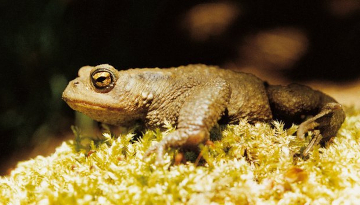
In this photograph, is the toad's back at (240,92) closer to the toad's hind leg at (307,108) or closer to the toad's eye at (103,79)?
the toad's hind leg at (307,108)

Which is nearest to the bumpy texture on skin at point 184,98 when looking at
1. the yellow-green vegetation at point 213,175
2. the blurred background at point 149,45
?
the yellow-green vegetation at point 213,175

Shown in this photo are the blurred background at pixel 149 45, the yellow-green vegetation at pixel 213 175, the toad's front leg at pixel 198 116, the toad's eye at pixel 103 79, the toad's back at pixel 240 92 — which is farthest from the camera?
the blurred background at pixel 149 45

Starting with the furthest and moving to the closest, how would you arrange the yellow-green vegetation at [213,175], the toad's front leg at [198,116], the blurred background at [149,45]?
the blurred background at [149,45]
the toad's front leg at [198,116]
the yellow-green vegetation at [213,175]

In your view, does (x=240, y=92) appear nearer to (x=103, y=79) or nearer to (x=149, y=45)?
(x=103, y=79)

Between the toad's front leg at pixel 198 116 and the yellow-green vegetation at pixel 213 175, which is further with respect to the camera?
the toad's front leg at pixel 198 116

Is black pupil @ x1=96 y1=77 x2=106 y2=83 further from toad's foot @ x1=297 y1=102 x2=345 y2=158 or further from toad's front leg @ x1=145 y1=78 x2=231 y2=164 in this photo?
toad's foot @ x1=297 y1=102 x2=345 y2=158

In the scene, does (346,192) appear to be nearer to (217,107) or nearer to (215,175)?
(215,175)

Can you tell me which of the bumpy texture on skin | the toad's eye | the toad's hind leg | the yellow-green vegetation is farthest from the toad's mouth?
the toad's hind leg
